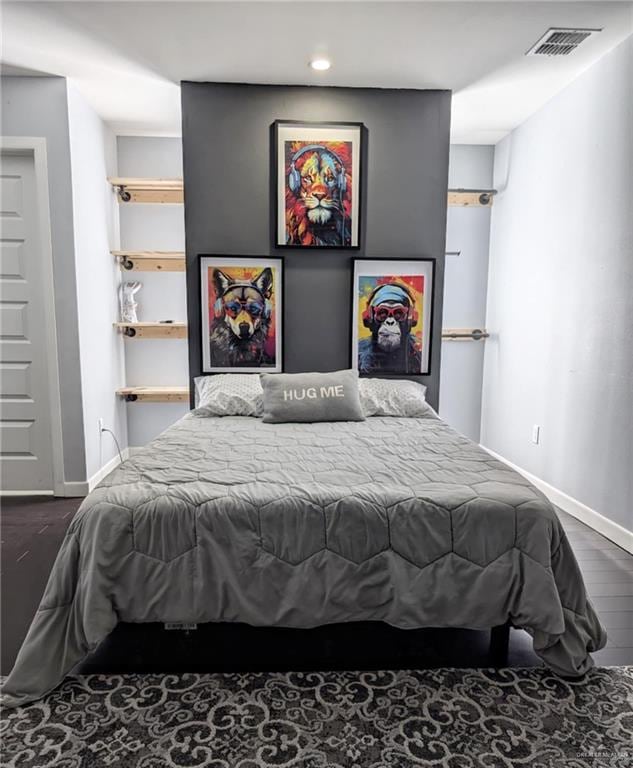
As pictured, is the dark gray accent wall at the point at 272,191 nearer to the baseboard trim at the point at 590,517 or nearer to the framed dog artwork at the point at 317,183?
the framed dog artwork at the point at 317,183

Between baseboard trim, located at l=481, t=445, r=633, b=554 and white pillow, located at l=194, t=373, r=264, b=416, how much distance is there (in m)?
1.50

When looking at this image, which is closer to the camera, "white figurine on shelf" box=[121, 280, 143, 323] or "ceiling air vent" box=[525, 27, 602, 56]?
"ceiling air vent" box=[525, 27, 602, 56]

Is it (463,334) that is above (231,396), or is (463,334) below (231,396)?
above

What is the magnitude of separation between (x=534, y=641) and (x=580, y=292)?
2.23 meters

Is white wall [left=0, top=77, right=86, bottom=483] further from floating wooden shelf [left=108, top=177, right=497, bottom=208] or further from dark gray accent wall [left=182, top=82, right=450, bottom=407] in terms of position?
dark gray accent wall [left=182, top=82, right=450, bottom=407]

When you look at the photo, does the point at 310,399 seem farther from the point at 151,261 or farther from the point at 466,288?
the point at 466,288

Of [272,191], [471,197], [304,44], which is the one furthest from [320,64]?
[471,197]

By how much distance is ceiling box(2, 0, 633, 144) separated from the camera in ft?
8.14

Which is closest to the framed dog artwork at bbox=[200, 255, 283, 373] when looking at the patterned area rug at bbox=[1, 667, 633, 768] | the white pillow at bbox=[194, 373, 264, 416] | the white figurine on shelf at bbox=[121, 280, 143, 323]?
the white pillow at bbox=[194, 373, 264, 416]

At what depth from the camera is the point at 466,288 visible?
15.0 feet

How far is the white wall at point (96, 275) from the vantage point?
3490mm

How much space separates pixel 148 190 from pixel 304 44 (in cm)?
182

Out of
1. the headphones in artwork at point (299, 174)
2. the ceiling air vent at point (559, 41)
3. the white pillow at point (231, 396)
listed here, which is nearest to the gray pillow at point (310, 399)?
the white pillow at point (231, 396)

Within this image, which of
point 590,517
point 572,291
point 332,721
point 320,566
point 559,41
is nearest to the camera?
point 332,721
